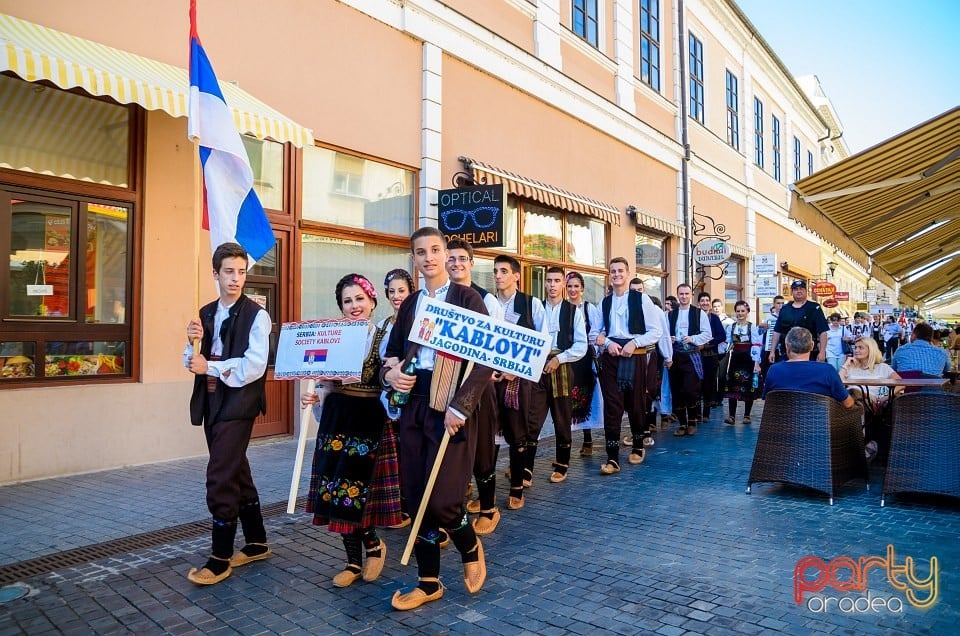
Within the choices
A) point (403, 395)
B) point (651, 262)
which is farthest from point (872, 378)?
point (651, 262)

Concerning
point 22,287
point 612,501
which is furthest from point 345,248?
point 612,501

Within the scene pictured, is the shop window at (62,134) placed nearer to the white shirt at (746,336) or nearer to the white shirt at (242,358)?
the white shirt at (242,358)

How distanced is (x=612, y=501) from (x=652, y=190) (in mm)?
12016

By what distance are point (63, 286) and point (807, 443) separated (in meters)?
6.58

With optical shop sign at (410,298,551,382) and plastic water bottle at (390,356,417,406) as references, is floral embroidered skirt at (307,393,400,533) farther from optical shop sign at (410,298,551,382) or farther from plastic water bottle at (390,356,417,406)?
optical shop sign at (410,298,551,382)

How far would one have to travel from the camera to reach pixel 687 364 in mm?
9258

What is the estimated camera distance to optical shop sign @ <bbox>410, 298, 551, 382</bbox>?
3.53 m

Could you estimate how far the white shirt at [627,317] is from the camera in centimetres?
692

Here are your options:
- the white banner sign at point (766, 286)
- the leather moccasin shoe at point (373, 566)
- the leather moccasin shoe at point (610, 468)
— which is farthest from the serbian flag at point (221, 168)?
the white banner sign at point (766, 286)

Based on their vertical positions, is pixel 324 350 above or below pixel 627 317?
below

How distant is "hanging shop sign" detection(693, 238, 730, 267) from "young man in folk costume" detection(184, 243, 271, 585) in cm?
1392

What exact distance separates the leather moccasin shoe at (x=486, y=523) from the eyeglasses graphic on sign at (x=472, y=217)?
16.6 feet

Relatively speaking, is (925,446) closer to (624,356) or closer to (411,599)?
(624,356)

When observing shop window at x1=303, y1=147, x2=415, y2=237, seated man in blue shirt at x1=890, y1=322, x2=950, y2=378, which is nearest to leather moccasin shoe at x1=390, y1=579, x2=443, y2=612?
shop window at x1=303, y1=147, x2=415, y2=237
